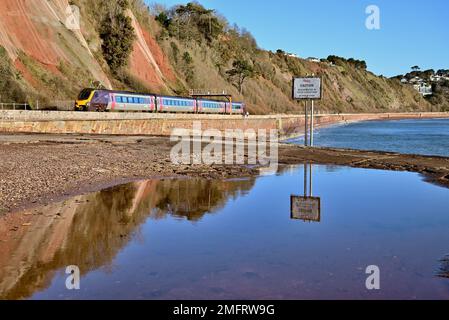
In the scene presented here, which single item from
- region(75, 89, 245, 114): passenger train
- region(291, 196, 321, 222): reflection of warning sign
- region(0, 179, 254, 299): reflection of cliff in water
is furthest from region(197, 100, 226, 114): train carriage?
region(291, 196, 321, 222): reflection of warning sign

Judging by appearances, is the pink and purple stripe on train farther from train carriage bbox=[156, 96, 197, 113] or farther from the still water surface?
the still water surface

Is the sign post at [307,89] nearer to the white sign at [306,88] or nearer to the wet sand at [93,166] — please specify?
the white sign at [306,88]

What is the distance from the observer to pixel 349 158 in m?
24.2

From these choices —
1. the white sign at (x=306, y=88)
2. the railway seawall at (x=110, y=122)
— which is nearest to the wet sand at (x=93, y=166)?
the railway seawall at (x=110, y=122)

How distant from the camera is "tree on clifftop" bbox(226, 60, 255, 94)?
97125 mm

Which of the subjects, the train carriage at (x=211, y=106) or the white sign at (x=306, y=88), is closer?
the white sign at (x=306, y=88)

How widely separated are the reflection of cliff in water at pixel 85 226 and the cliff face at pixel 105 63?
32.6 metres

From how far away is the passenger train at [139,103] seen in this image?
41.1 metres

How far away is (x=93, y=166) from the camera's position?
16.8 m

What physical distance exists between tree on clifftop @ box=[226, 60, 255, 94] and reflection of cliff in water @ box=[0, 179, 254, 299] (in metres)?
84.6

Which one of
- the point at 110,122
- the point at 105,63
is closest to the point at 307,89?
the point at 110,122

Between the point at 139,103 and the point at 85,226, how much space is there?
39.4m

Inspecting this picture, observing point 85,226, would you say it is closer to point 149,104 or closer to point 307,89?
point 307,89

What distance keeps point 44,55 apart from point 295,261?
152 ft
